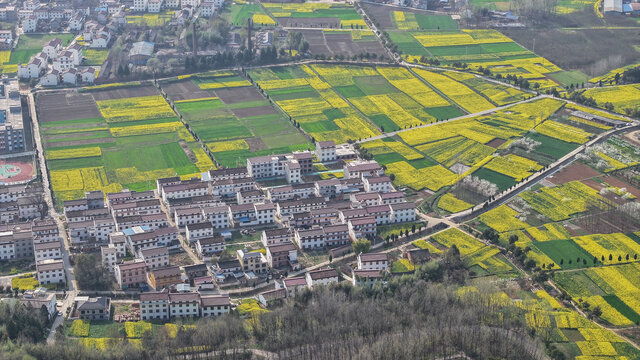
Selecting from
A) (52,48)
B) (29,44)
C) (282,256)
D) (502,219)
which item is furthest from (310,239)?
(29,44)

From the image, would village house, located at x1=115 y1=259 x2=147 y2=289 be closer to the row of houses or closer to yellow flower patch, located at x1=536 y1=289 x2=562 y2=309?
yellow flower patch, located at x1=536 y1=289 x2=562 y2=309

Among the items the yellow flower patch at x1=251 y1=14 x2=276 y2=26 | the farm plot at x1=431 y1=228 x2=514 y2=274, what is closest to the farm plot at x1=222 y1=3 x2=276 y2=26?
the yellow flower patch at x1=251 y1=14 x2=276 y2=26

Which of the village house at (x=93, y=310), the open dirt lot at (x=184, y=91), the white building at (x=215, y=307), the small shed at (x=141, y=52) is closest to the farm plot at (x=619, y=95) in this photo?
the open dirt lot at (x=184, y=91)

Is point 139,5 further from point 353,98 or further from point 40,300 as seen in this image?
point 40,300

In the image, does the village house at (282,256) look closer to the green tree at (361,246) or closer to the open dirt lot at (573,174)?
the green tree at (361,246)

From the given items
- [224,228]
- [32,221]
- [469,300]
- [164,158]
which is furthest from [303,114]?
[469,300]

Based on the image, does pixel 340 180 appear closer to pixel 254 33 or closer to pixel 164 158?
pixel 164 158
